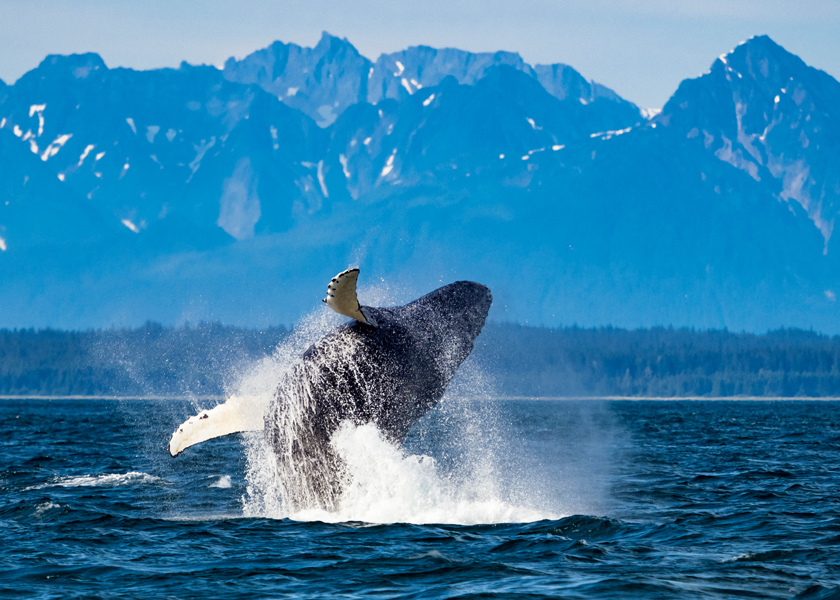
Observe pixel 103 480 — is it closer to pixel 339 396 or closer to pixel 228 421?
pixel 228 421

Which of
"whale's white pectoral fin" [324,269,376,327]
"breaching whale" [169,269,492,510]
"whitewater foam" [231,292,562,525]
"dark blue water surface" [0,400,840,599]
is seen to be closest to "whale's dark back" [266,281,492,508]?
"breaching whale" [169,269,492,510]

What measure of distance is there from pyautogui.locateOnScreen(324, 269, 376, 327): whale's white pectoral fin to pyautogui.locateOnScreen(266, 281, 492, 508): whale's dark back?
958 millimetres

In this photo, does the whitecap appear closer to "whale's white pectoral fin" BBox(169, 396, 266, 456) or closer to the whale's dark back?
"whale's white pectoral fin" BBox(169, 396, 266, 456)

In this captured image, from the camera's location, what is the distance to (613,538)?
13953mm

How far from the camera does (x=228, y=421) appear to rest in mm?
14375

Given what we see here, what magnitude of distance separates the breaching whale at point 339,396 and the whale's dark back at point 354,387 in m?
0.01

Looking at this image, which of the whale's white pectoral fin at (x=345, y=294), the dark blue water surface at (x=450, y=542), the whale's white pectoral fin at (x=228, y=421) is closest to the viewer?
the dark blue water surface at (x=450, y=542)

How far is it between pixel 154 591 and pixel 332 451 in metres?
3.30

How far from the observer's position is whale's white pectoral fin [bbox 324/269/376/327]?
1182 centimetres

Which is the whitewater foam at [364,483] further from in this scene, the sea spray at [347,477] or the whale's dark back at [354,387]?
the whale's dark back at [354,387]

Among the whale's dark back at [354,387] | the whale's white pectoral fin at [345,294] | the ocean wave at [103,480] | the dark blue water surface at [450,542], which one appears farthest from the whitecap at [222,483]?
the whale's white pectoral fin at [345,294]

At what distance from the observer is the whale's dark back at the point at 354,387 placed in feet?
44.6

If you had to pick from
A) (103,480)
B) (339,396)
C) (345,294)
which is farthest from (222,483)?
(345,294)

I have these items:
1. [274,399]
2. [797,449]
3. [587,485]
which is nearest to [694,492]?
[587,485]
